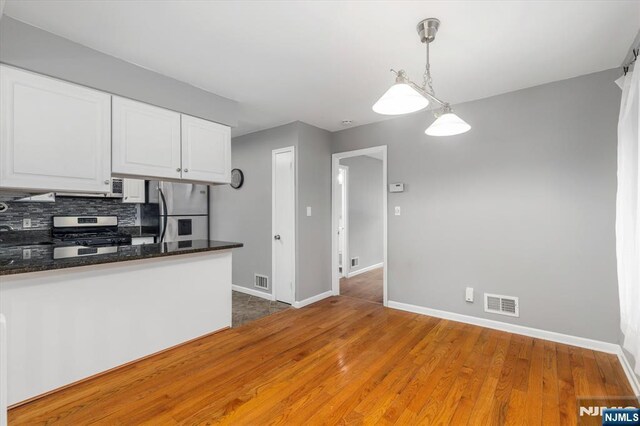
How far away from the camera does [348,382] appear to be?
215 centimetres

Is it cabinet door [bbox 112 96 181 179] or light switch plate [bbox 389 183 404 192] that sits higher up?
cabinet door [bbox 112 96 181 179]

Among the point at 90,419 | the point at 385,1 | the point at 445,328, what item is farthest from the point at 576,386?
the point at 90,419

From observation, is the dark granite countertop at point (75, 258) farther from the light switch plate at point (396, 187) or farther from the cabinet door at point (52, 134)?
the light switch plate at point (396, 187)

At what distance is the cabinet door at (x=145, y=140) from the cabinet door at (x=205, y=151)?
0.09 meters

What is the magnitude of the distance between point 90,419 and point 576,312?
3864 millimetres

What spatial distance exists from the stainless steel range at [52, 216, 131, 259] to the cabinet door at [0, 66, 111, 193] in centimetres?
155

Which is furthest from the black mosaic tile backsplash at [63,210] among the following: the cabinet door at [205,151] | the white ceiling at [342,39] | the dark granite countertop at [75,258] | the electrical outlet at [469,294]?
the electrical outlet at [469,294]

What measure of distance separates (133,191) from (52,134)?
7.93ft

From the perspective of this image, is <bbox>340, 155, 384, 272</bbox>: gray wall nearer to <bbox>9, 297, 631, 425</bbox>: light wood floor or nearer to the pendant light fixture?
<bbox>9, 297, 631, 425</bbox>: light wood floor

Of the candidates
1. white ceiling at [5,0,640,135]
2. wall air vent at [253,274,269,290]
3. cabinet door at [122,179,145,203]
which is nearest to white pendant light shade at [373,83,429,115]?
white ceiling at [5,0,640,135]

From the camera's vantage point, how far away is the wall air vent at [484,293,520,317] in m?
3.01

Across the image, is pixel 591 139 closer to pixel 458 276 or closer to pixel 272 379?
pixel 458 276

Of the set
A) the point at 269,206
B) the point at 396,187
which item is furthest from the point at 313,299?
the point at 396,187

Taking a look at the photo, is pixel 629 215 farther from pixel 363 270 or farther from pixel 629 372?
pixel 363 270
